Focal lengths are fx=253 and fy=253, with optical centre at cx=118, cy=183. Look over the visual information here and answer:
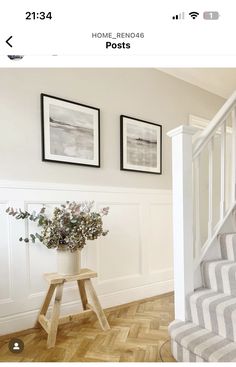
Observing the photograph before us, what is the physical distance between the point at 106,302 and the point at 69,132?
4.81 ft

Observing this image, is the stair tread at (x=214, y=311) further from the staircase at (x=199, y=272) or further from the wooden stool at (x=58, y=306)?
the wooden stool at (x=58, y=306)

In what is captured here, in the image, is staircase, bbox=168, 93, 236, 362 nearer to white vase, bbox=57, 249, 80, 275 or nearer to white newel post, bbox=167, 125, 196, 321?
white newel post, bbox=167, 125, 196, 321

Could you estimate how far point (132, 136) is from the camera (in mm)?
2408

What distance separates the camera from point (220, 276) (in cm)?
145

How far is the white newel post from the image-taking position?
147 cm

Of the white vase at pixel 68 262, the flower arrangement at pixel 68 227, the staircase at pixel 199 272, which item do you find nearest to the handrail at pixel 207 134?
the staircase at pixel 199 272

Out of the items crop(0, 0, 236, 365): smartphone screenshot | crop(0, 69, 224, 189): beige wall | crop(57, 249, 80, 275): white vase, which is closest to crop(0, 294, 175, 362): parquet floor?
crop(0, 0, 236, 365): smartphone screenshot

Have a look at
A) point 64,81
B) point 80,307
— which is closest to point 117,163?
point 64,81

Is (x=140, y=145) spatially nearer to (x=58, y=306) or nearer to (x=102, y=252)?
(x=102, y=252)

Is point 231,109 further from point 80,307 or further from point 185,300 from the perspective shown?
point 80,307

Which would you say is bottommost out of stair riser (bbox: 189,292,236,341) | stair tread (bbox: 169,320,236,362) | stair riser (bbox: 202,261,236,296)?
stair tread (bbox: 169,320,236,362)

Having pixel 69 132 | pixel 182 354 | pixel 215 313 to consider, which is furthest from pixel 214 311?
pixel 69 132

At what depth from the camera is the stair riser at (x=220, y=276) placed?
1.40 metres
